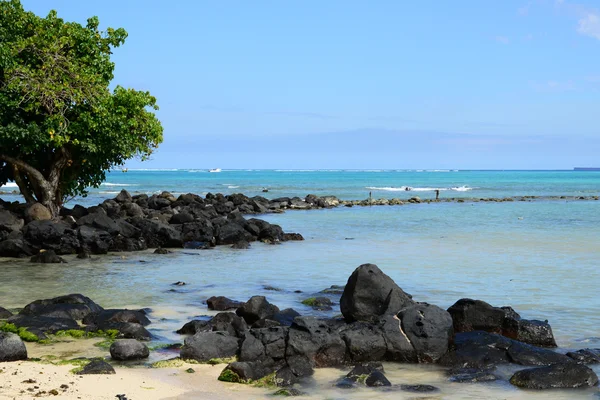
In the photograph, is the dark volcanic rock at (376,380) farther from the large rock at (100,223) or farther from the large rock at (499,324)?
the large rock at (100,223)

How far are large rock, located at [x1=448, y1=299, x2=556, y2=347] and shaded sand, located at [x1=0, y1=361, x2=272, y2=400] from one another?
4.70 metres

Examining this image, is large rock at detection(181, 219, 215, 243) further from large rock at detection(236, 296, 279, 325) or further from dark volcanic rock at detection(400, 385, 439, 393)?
dark volcanic rock at detection(400, 385, 439, 393)

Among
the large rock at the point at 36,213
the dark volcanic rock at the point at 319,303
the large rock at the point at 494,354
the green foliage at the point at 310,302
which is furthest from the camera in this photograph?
the large rock at the point at 36,213

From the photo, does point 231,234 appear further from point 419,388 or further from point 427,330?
point 419,388

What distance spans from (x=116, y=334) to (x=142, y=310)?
6.52 ft

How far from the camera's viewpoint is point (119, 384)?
9469mm

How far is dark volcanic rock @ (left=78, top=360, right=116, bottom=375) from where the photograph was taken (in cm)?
990

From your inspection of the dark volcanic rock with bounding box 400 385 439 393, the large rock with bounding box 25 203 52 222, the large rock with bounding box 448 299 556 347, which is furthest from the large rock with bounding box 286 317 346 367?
the large rock with bounding box 25 203 52 222

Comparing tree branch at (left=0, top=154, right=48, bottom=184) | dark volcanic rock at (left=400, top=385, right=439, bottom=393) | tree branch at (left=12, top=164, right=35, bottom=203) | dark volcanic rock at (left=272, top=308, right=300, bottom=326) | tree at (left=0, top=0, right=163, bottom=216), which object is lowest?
dark volcanic rock at (left=400, top=385, right=439, bottom=393)

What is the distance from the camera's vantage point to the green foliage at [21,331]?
1190cm

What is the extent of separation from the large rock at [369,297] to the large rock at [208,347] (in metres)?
2.73

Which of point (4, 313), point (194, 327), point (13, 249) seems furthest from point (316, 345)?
point (13, 249)

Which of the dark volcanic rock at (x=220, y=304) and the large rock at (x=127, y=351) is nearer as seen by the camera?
the large rock at (x=127, y=351)

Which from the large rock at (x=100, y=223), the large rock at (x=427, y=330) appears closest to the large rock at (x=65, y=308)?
the large rock at (x=427, y=330)
